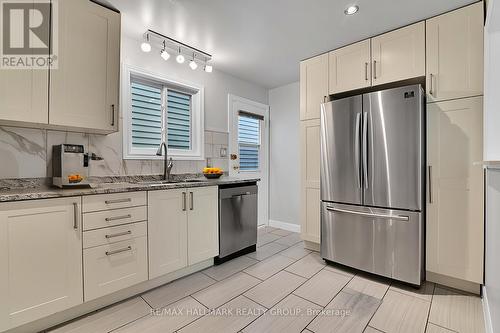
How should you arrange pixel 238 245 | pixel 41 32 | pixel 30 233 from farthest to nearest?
pixel 238 245 < pixel 41 32 < pixel 30 233

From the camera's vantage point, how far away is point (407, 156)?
1.97 m

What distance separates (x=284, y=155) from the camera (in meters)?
4.00


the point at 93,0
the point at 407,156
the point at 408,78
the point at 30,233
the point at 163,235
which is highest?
the point at 93,0

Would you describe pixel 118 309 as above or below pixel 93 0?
below

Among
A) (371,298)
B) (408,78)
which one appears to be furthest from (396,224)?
(408,78)

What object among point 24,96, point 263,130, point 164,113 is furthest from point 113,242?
point 263,130

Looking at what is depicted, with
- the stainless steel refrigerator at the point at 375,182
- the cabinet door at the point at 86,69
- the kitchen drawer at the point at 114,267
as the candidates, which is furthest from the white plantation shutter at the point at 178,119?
the stainless steel refrigerator at the point at 375,182

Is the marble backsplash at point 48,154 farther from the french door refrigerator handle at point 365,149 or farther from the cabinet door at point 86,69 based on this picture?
the french door refrigerator handle at point 365,149

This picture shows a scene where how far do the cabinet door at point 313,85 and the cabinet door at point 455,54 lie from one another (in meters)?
1.01

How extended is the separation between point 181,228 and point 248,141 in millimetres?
2117

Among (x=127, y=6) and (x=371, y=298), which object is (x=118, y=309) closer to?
(x=371, y=298)

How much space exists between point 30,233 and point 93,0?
1865mm

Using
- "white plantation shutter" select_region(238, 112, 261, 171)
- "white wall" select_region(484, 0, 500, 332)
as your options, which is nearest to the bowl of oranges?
"white plantation shutter" select_region(238, 112, 261, 171)

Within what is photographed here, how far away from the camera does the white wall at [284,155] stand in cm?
382
